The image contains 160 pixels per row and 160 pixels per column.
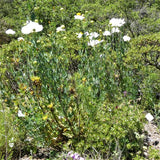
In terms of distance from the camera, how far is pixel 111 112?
259 centimetres

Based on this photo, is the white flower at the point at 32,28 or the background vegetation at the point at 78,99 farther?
the background vegetation at the point at 78,99

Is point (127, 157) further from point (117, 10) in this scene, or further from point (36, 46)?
point (117, 10)

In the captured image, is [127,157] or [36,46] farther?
A: [127,157]

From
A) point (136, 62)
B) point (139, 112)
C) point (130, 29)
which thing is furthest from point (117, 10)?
point (139, 112)

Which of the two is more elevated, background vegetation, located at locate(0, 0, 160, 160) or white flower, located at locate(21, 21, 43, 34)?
white flower, located at locate(21, 21, 43, 34)

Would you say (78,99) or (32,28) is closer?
(32,28)

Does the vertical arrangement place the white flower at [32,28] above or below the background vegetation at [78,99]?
above

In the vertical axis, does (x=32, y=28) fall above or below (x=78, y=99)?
above

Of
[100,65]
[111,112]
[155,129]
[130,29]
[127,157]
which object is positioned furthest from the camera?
[130,29]

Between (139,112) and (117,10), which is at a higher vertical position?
(117,10)

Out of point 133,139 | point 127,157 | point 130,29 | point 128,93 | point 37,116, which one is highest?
point 130,29

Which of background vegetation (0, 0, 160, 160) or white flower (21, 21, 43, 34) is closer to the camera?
white flower (21, 21, 43, 34)

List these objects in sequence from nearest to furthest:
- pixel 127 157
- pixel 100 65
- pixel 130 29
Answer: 1. pixel 127 157
2. pixel 100 65
3. pixel 130 29

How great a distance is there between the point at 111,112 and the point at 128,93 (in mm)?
643
